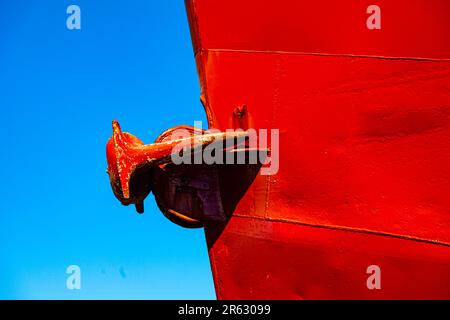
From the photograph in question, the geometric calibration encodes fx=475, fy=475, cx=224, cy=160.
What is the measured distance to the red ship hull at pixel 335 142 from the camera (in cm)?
237

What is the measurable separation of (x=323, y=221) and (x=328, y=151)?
1.26 ft

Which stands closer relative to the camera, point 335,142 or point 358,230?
point 358,230

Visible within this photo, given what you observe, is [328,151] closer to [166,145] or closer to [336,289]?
[336,289]

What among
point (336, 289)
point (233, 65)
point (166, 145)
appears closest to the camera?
point (336, 289)

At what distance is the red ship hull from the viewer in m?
2.37

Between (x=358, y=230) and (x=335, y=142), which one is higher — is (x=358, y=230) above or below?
below

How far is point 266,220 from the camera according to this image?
108 inches

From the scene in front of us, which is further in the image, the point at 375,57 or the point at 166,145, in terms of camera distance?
the point at 166,145

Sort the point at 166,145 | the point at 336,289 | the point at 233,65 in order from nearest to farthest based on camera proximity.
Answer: the point at 336,289 → the point at 166,145 → the point at 233,65

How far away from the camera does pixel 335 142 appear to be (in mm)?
2605

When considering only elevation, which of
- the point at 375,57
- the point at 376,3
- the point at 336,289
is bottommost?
the point at 336,289

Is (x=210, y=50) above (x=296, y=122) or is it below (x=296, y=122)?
above
